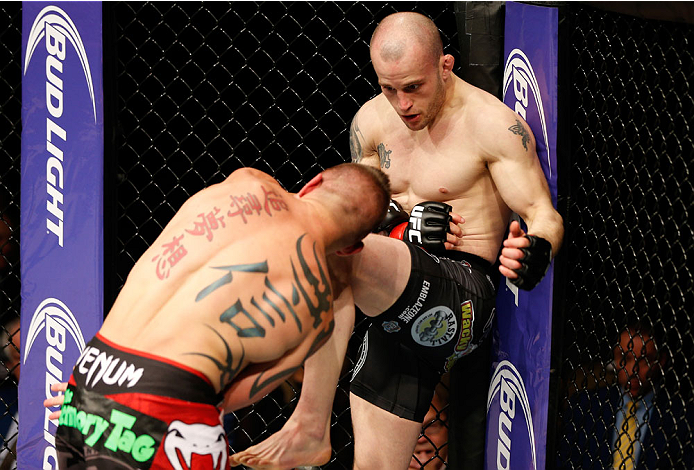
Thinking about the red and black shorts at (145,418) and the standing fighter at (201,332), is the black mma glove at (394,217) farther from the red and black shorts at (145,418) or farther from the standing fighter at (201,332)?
the red and black shorts at (145,418)

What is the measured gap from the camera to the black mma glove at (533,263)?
151 centimetres

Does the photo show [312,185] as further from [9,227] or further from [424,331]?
[9,227]

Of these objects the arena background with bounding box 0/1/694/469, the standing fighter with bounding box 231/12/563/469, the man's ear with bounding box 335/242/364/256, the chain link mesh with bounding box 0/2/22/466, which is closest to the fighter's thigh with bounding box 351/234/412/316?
the standing fighter with bounding box 231/12/563/469

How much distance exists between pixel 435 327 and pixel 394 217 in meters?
0.32

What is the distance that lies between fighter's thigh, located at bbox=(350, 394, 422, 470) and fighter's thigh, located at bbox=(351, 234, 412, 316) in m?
0.33

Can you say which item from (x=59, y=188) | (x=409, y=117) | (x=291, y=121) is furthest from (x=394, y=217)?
(x=59, y=188)

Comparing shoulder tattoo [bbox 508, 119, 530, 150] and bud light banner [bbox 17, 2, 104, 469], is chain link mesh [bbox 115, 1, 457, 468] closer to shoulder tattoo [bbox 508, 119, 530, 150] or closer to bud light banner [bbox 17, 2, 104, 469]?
bud light banner [bbox 17, 2, 104, 469]

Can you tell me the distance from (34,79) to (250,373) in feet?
3.41

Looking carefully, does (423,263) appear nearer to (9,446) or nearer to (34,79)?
(34,79)

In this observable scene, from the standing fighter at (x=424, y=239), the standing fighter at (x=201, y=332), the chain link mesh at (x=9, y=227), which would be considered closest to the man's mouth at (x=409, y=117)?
the standing fighter at (x=424, y=239)

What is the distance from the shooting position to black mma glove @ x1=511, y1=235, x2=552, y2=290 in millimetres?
1511

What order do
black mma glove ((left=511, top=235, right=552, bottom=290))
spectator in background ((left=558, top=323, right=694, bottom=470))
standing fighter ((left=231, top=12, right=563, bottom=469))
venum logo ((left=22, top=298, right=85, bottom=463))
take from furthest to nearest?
spectator in background ((left=558, top=323, right=694, bottom=470))
venum logo ((left=22, top=298, right=85, bottom=463))
standing fighter ((left=231, top=12, right=563, bottom=469))
black mma glove ((left=511, top=235, right=552, bottom=290))

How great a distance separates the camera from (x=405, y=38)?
1.79 meters

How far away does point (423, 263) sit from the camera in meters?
1.69
